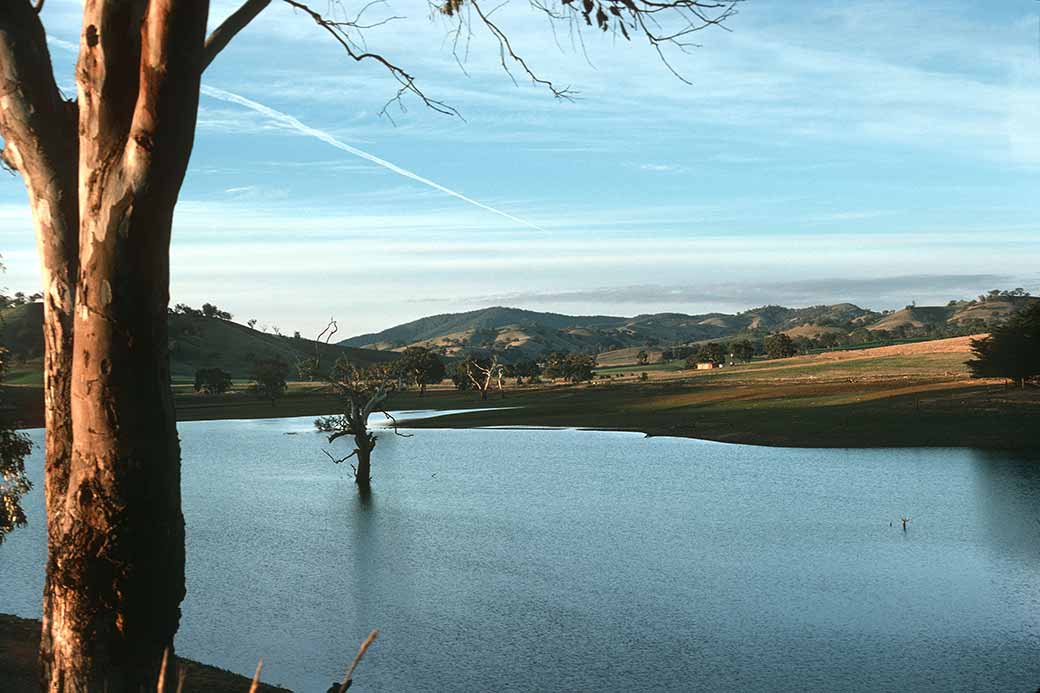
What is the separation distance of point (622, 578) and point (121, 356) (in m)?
23.9

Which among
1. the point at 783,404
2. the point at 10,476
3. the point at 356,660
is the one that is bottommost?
the point at 783,404

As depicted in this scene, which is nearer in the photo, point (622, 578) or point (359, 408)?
point (622, 578)

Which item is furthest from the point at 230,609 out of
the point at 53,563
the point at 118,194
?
the point at 118,194

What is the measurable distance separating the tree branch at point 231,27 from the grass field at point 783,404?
65.0 m

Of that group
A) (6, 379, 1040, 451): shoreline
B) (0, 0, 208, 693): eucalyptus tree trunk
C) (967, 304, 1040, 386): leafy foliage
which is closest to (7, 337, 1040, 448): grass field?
(6, 379, 1040, 451): shoreline

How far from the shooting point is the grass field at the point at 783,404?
6956 centimetres

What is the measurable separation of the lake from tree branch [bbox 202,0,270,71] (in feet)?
48.7

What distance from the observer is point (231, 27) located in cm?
796

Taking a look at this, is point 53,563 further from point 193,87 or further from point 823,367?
point 823,367

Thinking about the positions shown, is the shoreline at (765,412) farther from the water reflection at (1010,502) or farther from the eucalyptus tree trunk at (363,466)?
the eucalyptus tree trunk at (363,466)

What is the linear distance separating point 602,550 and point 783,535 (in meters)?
7.45

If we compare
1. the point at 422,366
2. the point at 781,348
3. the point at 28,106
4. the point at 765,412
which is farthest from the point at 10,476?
the point at 781,348

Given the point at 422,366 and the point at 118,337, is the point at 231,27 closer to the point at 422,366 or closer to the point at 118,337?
the point at 118,337

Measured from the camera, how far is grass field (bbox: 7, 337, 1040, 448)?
69.6 meters
